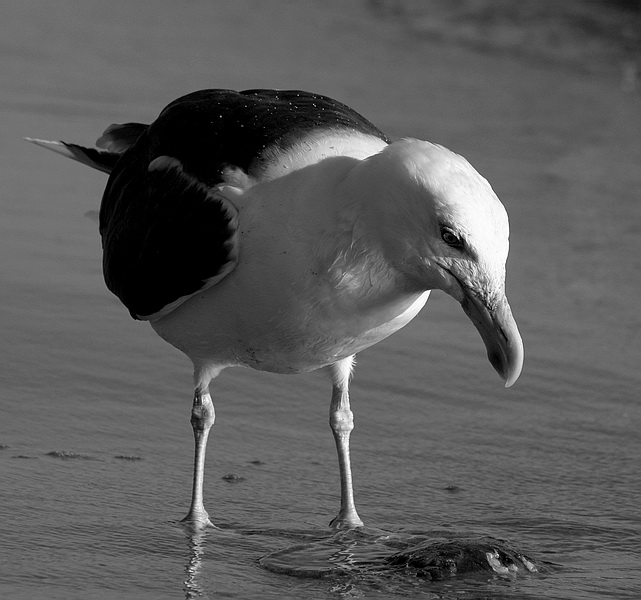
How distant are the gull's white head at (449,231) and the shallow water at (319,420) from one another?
0.78 metres

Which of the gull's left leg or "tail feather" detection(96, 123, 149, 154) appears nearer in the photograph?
Result: the gull's left leg

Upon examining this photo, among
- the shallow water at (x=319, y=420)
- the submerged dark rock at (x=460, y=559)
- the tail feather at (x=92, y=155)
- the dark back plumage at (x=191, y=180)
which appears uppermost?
the dark back plumage at (x=191, y=180)

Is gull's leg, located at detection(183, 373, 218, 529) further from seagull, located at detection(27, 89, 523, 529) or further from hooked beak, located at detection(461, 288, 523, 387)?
hooked beak, located at detection(461, 288, 523, 387)

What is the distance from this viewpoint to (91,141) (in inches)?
346

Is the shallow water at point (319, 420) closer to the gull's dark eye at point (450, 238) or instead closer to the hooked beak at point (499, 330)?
the hooked beak at point (499, 330)

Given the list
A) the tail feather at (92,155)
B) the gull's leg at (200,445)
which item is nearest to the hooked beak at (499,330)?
the gull's leg at (200,445)

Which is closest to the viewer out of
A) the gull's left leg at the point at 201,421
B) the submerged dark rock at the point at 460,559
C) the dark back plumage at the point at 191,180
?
the submerged dark rock at the point at 460,559

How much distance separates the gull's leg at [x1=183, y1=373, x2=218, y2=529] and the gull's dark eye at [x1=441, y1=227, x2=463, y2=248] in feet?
4.21

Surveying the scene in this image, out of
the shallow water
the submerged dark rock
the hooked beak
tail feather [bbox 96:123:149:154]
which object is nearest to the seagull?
the hooked beak

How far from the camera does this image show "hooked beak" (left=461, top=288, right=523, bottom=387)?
3.94 metres

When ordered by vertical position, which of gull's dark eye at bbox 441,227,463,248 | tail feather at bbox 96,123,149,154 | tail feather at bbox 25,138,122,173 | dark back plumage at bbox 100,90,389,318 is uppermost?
gull's dark eye at bbox 441,227,463,248

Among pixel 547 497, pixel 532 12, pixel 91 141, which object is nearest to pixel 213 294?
pixel 547 497

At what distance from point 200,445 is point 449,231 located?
153cm

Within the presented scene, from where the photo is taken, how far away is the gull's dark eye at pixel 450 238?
152 inches
